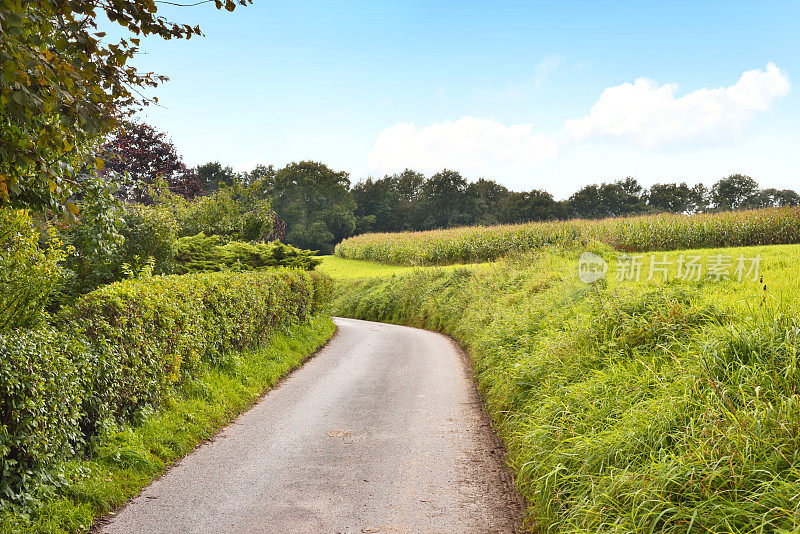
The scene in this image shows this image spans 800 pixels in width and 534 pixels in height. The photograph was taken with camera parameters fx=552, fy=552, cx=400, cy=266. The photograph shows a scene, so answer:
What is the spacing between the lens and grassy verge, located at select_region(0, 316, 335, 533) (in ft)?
14.2

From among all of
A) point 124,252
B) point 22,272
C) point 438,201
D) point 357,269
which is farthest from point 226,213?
point 438,201

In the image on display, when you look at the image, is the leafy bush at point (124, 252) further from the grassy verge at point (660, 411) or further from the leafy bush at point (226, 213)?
the grassy verge at point (660, 411)

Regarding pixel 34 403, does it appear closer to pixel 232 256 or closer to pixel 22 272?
pixel 22 272

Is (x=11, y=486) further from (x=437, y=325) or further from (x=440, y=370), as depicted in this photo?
(x=437, y=325)

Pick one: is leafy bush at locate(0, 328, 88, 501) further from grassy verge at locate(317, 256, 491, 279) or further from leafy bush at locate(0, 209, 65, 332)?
grassy verge at locate(317, 256, 491, 279)

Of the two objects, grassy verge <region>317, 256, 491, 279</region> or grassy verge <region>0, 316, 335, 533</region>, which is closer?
grassy verge <region>0, 316, 335, 533</region>

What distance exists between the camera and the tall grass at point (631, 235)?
22828 mm

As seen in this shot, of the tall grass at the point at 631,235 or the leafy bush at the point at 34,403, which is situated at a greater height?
the tall grass at the point at 631,235

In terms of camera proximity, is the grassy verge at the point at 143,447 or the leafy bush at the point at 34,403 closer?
the leafy bush at the point at 34,403

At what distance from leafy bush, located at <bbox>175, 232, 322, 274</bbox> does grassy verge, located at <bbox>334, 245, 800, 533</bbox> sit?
8356 millimetres

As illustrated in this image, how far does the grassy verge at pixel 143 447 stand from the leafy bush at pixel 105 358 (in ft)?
0.56

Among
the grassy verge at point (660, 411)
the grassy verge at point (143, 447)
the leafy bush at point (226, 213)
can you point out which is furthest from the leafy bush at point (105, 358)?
the leafy bush at point (226, 213)

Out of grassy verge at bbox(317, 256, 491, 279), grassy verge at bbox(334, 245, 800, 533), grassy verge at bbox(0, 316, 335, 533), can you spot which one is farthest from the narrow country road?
grassy verge at bbox(317, 256, 491, 279)

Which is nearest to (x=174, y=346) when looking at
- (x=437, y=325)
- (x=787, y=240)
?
(x=437, y=325)
